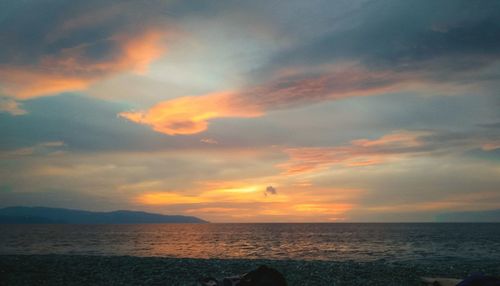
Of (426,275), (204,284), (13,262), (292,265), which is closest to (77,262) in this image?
(13,262)

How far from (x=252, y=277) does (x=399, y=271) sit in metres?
14.5

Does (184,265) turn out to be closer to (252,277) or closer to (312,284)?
(312,284)

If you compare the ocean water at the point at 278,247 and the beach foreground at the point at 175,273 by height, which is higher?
the beach foreground at the point at 175,273

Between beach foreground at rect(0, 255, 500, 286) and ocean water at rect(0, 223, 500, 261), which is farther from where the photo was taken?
ocean water at rect(0, 223, 500, 261)

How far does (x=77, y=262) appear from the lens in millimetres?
30375

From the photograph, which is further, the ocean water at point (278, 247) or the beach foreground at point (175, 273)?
the ocean water at point (278, 247)

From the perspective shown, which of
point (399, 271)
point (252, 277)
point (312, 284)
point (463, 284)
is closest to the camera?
point (463, 284)

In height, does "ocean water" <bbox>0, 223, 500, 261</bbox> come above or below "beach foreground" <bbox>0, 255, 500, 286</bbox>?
below

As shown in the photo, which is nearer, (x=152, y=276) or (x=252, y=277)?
(x=252, y=277)

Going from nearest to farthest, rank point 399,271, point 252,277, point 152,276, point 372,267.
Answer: point 252,277
point 152,276
point 399,271
point 372,267

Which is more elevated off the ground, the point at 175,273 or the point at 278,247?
→ the point at 175,273

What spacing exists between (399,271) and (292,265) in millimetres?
7295

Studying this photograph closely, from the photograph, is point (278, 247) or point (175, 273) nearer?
point (175, 273)

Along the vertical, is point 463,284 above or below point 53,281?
above
